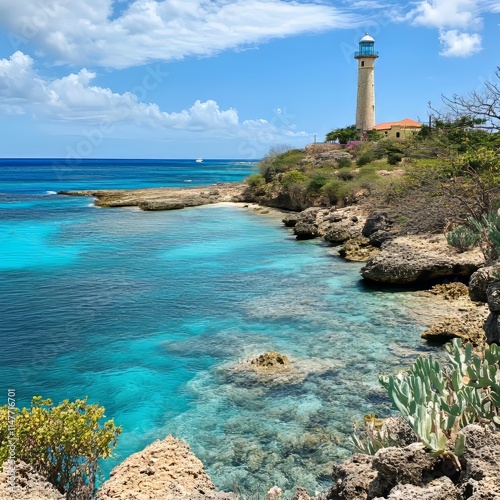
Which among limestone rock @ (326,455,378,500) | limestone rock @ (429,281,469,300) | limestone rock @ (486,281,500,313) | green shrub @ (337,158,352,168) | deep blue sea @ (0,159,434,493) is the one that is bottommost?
deep blue sea @ (0,159,434,493)

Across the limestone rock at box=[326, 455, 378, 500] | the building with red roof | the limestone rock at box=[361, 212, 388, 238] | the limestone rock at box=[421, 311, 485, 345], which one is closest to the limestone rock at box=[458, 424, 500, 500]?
the limestone rock at box=[326, 455, 378, 500]

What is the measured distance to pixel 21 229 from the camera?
40031mm

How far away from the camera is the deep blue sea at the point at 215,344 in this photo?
32.4ft

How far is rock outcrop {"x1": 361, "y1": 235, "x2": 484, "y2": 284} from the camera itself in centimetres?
1894

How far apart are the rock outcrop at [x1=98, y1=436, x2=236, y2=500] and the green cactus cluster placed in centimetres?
217

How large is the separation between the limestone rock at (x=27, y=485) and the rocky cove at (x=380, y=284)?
67 cm

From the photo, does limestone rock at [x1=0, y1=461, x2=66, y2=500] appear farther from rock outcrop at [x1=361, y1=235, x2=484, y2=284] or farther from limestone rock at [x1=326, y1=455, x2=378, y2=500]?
rock outcrop at [x1=361, y1=235, x2=484, y2=284]

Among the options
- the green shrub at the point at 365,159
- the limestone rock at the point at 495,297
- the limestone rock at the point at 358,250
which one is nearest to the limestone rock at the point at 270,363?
the limestone rock at the point at 495,297

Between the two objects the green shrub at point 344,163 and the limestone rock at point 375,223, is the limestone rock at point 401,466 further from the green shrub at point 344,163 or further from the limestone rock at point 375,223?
the green shrub at point 344,163

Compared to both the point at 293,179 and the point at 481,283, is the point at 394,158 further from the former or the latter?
the point at 481,283

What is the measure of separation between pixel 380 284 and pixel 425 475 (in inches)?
586

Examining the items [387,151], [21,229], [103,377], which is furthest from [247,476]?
[387,151]

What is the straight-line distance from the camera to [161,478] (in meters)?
6.55

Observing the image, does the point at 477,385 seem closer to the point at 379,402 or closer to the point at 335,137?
the point at 379,402
